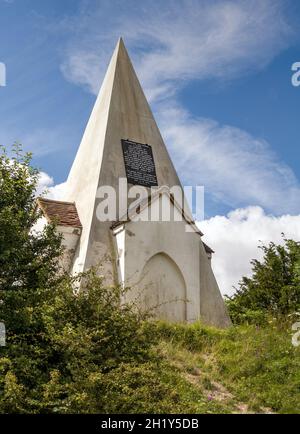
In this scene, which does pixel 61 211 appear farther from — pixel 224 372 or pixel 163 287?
pixel 224 372

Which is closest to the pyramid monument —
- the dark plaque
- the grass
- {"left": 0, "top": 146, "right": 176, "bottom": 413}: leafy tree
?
the dark plaque

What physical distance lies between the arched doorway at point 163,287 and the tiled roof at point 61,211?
2.62 m

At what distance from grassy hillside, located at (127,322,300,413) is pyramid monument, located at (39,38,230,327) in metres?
2.58

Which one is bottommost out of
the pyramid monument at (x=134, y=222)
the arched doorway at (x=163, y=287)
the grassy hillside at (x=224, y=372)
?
the grassy hillside at (x=224, y=372)

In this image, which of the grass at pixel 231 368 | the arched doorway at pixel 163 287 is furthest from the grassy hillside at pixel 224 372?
the arched doorway at pixel 163 287

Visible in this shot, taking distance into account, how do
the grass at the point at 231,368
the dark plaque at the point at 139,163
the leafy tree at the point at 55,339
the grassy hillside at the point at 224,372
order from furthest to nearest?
the dark plaque at the point at 139,163
the grass at the point at 231,368
the grassy hillside at the point at 224,372
the leafy tree at the point at 55,339

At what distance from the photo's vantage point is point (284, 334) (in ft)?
47.2

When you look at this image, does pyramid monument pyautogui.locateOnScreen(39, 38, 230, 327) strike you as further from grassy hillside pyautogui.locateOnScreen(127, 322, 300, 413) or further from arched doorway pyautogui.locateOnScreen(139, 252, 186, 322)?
grassy hillside pyautogui.locateOnScreen(127, 322, 300, 413)

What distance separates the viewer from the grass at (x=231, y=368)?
1062 centimetres

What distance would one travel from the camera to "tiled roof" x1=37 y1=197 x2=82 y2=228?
17564mm

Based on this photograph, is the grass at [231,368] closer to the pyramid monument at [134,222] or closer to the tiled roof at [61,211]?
the pyramid monument at [134,222]

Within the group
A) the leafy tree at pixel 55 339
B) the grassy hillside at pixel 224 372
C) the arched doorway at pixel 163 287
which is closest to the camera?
the leafy tree at pixel 55 339
